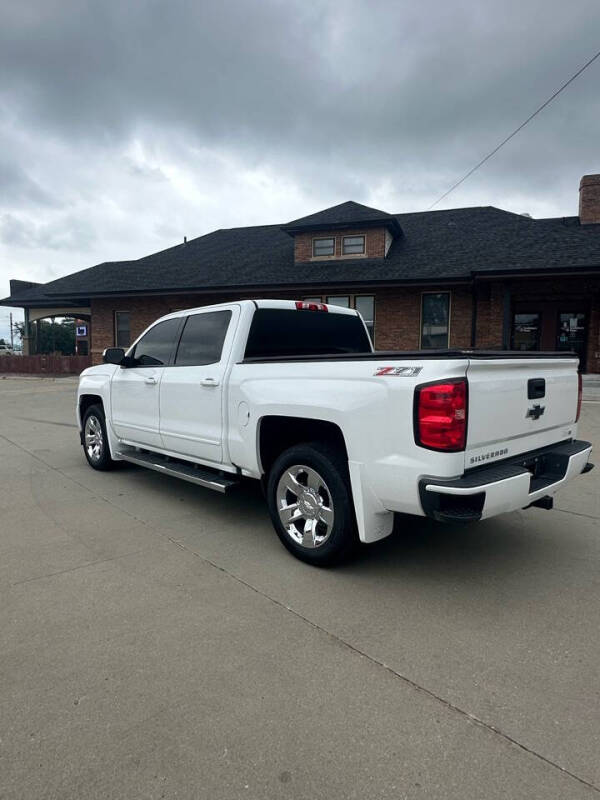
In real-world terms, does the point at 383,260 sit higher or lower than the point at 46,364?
higher

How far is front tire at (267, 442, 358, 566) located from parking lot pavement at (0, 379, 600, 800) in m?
0.17

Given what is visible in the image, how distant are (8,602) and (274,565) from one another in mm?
1676


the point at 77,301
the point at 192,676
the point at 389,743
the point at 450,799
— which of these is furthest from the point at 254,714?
the point at 77,301

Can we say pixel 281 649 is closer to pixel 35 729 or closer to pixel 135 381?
pixel 35 729

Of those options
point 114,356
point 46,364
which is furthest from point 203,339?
point 46,364

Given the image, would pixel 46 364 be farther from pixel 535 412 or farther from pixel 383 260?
pixel 535 412

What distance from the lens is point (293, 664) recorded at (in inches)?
100

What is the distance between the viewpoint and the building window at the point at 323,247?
66.2 feet

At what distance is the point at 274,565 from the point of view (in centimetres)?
371

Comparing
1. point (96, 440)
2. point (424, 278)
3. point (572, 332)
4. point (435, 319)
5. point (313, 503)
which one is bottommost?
point (96, 440)

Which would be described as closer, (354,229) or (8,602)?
(8,602)

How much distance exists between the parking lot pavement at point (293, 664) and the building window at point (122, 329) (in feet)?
66.3

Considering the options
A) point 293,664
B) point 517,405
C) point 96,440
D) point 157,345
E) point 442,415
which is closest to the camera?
point 293,664

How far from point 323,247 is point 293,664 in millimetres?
19149
